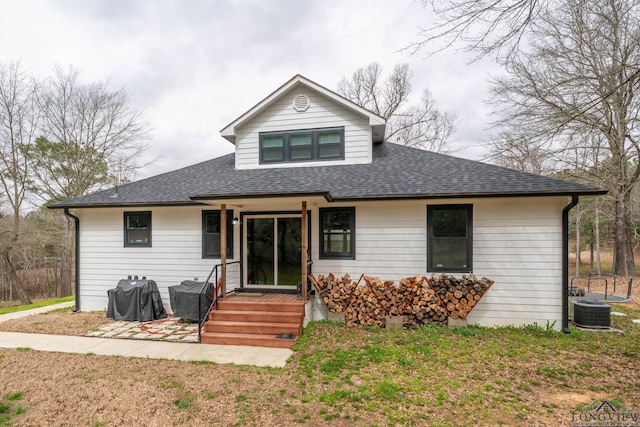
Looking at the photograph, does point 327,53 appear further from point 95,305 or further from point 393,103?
point 95,305

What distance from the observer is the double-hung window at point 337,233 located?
23.4ft

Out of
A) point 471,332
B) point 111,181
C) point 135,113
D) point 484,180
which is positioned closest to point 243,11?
point 484,180

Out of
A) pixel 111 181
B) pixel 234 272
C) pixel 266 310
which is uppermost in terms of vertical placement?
pixel 111 181

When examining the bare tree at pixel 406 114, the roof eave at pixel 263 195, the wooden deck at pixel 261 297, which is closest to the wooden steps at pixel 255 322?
the wooden deck at pixel 261 297

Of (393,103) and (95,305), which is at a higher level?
(393,103)

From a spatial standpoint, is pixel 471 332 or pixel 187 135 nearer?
pixel 471 332

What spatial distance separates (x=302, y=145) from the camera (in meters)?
8.84

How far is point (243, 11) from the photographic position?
823 cm

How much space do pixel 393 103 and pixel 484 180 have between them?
13642 millimetres

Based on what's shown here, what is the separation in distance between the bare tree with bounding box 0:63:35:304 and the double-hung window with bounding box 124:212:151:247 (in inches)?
453

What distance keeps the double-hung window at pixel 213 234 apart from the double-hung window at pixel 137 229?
5.31 feet

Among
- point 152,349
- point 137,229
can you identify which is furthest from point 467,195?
point 137,229

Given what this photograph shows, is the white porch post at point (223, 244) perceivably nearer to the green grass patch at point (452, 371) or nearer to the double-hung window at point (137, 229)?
the green grass patch at point (452, 371)

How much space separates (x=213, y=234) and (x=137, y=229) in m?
2.23
